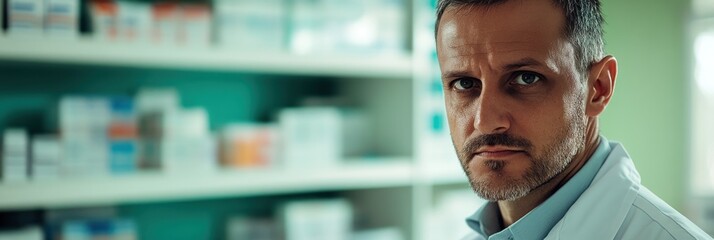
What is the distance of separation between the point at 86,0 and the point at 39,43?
299 millimetres

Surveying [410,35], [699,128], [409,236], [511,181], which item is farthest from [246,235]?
[699,128]

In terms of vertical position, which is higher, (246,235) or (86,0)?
(86,0)

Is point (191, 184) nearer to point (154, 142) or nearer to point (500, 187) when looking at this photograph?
Result: point (154, 142)

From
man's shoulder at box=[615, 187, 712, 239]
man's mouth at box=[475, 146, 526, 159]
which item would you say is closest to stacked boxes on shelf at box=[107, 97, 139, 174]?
man's mouth at box=[475, 146, 526, 159]

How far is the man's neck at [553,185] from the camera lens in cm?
99

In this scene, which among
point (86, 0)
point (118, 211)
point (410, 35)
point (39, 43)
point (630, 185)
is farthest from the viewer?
point (410, 35)

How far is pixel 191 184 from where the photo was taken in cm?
196

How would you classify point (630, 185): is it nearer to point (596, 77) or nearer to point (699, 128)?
point (596, 77)

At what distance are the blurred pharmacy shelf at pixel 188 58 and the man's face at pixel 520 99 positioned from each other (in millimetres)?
1146

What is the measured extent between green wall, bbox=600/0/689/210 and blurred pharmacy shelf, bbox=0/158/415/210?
1.40m

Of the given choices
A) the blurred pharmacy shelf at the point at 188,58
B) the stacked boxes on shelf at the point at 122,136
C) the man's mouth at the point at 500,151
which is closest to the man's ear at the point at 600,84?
the man's mouth at the point at 500,151

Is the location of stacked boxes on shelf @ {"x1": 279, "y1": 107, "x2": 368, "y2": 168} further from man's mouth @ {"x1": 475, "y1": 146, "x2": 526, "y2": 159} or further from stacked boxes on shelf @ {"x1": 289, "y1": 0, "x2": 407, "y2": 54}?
man's mouth @ {"x1": 475, "y1": 146, "x2": 526, "y2": 159}

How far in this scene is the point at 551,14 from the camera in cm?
95

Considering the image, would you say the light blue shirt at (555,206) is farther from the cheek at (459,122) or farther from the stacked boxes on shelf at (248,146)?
the stacked boxes on shelf at (248,146)
